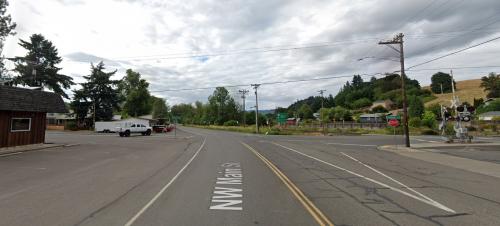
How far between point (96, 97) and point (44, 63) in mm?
10990

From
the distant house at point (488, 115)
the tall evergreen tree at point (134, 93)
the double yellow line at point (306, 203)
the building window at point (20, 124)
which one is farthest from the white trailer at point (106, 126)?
the distant house at point (488, 115)

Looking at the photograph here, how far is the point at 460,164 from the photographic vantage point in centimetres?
1906

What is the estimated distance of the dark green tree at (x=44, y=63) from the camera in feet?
205

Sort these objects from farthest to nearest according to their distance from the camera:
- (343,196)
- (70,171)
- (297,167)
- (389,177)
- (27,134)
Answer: (27,134)
(297,167)
(70,171)
(389,177)
(343,196)

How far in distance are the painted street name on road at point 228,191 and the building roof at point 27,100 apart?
1824 cm

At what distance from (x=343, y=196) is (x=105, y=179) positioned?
8.04 meters

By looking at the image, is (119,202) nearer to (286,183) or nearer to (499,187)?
(286,183)

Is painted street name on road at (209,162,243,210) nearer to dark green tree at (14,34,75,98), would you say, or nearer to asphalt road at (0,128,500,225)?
asphalt road at (0,128,500,225)

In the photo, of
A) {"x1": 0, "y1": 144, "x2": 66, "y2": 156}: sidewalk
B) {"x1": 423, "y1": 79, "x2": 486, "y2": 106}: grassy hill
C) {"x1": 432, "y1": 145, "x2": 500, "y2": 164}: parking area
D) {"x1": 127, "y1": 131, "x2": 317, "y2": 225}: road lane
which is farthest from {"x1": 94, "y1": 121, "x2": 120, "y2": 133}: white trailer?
{"x1": 423, "y1": 79, "x2": 486, "y2": 106}: grassy hill

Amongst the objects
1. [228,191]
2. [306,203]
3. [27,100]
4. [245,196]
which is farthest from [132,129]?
[306,203]

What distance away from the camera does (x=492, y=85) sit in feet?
442

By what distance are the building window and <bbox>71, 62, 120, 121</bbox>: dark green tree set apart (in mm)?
46216

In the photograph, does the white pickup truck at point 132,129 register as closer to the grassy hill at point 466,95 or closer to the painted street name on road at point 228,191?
the painted street name on road at point 228,191

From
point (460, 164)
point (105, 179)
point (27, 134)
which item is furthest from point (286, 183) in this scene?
point (27, 134)
